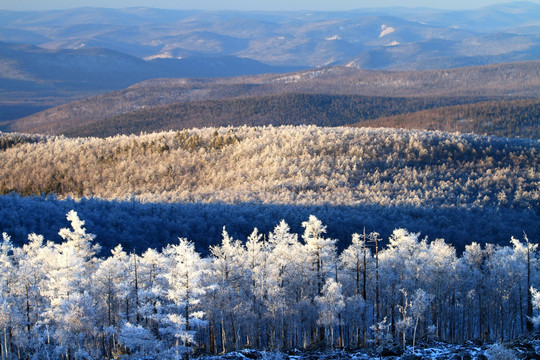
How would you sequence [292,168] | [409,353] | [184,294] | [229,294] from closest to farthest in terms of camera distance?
[409,353]
[184,294]
[229,294]
[292,168]

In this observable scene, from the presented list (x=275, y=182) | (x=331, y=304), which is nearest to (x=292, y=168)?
(x=275, y=182)

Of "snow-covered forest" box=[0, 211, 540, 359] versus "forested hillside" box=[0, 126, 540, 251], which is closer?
"snow-covered forest" box=[0, 211, 540, 359]

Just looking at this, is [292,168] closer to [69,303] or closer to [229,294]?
[229,294]

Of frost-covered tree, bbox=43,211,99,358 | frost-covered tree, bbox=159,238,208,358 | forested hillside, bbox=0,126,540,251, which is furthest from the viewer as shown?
forested hillside, bbox=0,126,540,251

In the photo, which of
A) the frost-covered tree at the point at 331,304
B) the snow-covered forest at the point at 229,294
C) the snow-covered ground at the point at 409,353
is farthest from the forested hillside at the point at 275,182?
the snow-covered ground at the point at 409,353

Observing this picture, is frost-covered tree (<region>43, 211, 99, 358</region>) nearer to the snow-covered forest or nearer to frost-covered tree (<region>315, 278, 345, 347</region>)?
the snow-covered forest

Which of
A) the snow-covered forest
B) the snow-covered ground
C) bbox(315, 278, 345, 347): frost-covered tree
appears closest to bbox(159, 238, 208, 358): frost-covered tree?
the snow-covered forest
